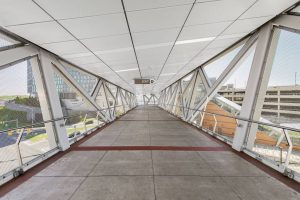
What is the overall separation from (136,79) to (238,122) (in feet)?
24.7

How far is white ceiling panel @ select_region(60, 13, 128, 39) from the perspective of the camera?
2804mm

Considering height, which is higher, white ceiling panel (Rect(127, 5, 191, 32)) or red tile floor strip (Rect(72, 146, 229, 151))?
white ceiling panel (Rect(127, 5, 191, 32))

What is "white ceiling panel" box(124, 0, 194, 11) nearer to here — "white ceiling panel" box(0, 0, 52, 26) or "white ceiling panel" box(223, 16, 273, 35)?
"white ceiling panel" box(0, 0, 52, 26)

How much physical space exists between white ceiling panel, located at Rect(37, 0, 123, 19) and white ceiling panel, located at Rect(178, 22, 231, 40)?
66.8 inches

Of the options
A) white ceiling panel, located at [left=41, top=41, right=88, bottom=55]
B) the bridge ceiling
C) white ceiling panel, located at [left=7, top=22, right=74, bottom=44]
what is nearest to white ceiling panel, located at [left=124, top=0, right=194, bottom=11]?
the bridge ceiling

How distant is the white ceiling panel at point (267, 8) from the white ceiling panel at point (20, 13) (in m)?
3.41

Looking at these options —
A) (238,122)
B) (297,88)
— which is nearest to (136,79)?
(238,122)

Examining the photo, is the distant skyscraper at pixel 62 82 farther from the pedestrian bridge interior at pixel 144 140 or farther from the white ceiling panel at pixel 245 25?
the white ceiling panel at pixel 245 25

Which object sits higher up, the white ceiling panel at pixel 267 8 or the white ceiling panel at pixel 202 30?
the white ceiling panel at pixel 267 8

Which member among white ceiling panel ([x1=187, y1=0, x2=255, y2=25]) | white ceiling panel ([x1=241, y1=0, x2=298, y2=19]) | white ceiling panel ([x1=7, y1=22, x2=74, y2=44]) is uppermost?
white ceiling panel ([x1=241, y1=0, x2=298, y2=19])

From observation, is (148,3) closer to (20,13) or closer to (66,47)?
(20,13)

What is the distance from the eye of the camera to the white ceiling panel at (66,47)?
3.90 metres

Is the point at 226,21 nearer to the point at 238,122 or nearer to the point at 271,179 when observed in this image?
the point at 238,122

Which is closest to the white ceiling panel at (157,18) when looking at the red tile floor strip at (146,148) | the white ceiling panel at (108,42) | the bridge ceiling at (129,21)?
the bridge ceiling at (129,21)
